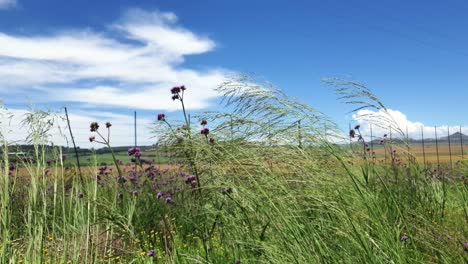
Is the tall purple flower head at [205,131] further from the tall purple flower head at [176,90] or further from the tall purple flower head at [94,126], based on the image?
the tall purple flower head at [94,126]

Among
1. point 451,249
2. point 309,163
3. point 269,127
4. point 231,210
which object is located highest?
point 269,127

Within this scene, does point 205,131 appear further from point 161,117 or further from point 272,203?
point 272,203

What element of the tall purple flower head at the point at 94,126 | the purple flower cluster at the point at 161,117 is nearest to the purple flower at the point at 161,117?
the purple flower cluster at the point at 161,117

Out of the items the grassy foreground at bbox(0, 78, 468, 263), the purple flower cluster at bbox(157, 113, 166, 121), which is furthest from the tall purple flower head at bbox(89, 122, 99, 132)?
the purple flower cluster at bbox(157, 113, 166, 121)

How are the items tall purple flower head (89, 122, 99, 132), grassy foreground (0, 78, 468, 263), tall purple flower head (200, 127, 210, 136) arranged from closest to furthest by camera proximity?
grassy foreground (0, 78, 468, 263) < tall purple flower head (200, 127, 210, 136) < tall purple flower head (89, 122, 99, 132)

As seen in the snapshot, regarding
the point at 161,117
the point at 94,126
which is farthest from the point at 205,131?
the point at 94,126

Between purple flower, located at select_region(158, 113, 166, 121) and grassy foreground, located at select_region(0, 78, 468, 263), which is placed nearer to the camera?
grassy foreground, located at select_region(0, 78, 468, 263)

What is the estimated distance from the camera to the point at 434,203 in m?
4.46

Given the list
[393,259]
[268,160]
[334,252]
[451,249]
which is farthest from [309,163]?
[451,249]

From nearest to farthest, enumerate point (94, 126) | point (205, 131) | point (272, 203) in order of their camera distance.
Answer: point (272, 203) → point (205, 131) → point (94, 126)

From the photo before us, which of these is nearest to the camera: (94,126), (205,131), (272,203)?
(272,203)

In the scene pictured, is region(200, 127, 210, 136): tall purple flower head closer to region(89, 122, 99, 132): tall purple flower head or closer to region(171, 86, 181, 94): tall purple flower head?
region(171, 86, 181, 94): tall purple flower head

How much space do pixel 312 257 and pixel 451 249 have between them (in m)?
0.98

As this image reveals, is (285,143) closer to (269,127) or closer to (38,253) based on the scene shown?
(269,127)
